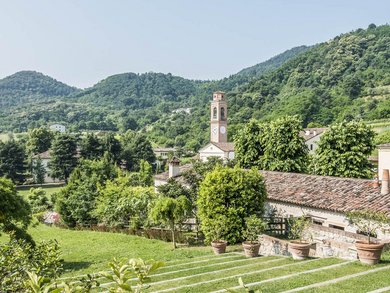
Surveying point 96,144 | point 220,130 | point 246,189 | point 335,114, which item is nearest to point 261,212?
point 246,189

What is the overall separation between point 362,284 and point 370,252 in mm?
2084

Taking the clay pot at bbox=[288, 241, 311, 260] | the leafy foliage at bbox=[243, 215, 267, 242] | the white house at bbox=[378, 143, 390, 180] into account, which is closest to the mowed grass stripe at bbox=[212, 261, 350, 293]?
the clay pot at bbox=[288, 241, 311, 260]

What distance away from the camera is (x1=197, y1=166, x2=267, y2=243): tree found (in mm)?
18000

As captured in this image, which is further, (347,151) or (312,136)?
(312,136)

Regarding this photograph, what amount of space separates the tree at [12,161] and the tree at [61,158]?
15.5ft

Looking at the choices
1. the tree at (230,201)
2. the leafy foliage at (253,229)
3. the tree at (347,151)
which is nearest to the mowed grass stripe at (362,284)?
the leafy foliage at (253,229)

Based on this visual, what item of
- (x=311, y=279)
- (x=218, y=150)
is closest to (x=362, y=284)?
(x=311, y=279)

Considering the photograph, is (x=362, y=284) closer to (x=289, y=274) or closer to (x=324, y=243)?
(x=289, y=274)

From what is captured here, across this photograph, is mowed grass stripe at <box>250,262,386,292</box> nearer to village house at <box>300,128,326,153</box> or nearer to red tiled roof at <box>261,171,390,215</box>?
red tiled roof at <box>261,171,390,215</box>

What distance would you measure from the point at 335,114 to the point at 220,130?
125 feet

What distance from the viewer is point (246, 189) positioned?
18.2 meters

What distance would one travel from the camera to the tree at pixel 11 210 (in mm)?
17125

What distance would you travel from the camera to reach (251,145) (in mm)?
34750

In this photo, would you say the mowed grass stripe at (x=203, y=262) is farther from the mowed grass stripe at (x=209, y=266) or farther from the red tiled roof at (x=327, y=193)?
the red tiled roof at (x=327, y=193)
